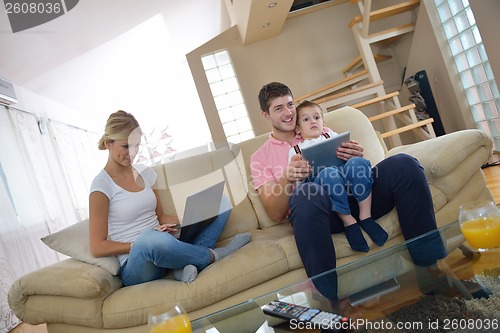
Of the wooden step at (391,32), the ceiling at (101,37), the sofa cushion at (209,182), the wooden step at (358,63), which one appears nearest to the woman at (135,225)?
the sofa cushion at (209,182)

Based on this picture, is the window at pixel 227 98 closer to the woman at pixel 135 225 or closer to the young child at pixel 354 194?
the woman at pixel 135 225

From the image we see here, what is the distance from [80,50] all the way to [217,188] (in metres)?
4.08

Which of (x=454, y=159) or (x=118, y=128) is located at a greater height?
(x=118, y=128)

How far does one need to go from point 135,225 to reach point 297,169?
0.76 metres

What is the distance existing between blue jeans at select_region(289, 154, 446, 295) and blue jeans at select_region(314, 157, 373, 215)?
37mm

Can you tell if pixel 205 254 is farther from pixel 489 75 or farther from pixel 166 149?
pixel 166 149

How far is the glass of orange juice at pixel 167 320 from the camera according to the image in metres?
0.96

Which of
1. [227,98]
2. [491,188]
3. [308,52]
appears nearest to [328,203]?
[491,188]

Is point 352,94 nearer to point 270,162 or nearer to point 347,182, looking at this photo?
point 270,162

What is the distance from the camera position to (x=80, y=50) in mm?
5141

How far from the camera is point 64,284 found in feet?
5.21

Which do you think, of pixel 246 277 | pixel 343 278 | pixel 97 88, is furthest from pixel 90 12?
pixel 343 278

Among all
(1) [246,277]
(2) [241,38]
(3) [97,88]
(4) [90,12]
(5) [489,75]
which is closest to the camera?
(1) [246,277]

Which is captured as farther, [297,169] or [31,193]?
[31,193]
